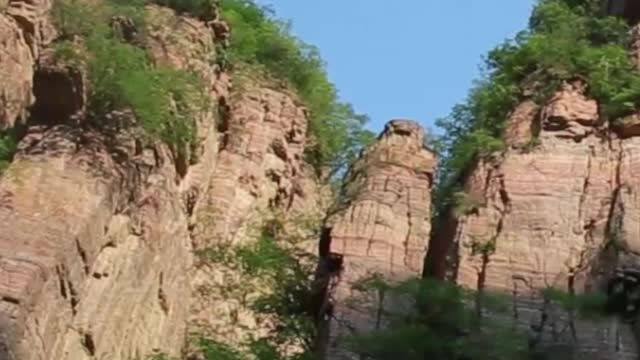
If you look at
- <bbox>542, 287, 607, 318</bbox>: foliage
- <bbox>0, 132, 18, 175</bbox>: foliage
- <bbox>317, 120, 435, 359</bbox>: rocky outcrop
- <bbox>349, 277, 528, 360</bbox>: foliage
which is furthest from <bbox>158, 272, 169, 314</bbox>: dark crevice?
<bbox>542, 287, 607, 318</bbox>: foliage

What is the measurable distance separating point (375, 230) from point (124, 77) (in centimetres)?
552

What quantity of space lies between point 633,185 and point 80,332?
7790 mm

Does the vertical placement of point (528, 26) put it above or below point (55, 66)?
above

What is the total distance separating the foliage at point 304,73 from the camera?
3656 cm

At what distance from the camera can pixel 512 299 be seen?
2141 centimetres

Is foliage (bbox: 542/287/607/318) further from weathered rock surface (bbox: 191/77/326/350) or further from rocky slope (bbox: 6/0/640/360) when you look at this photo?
weathered rock surface (bbox: 191/77/326/350)

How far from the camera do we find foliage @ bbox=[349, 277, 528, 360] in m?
19.2

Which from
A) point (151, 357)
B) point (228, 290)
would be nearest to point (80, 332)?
point (151, 357)

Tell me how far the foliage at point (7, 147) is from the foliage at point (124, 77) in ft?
4.41

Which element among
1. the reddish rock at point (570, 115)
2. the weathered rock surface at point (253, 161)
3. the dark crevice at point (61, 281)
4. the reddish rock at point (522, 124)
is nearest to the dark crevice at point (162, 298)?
the dark crevice at point (61, 281)

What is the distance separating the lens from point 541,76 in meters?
26.1

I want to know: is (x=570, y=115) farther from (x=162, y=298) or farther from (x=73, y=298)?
(x=73, y=298)

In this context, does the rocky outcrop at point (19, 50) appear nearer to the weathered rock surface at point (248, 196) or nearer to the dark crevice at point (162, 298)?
the dark crevice at point (162, 298)

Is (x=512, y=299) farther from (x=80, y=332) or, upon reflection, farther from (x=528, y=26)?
(x=528, y=26)
